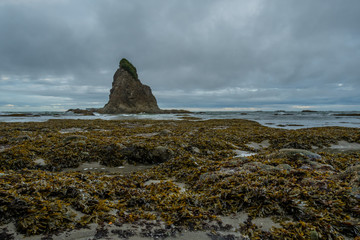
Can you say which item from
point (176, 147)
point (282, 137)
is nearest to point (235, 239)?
point (176, 147)

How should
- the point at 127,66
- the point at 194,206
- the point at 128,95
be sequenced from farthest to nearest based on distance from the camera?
the point at 127,66, the point at 128,95, the point at 194,206

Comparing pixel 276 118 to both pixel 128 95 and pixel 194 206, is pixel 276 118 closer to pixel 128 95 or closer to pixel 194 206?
pixel 194 206

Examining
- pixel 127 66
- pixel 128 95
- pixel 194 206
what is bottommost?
pixel 194 206

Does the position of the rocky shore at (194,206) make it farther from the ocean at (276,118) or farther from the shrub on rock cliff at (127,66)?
the shrub on rock cliff at (127,66)

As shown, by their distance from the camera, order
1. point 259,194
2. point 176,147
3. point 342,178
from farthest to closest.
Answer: point 176,147 < point 342,178 < point 259,194

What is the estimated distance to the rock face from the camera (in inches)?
1943

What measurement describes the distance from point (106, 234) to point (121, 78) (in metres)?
54.1

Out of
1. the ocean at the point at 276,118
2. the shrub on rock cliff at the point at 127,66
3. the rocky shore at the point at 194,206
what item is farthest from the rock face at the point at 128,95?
the rocky shore at the point at 194,206

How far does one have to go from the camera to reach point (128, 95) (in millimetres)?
51062

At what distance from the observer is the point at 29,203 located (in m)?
2.07

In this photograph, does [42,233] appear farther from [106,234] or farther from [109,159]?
[109,159]

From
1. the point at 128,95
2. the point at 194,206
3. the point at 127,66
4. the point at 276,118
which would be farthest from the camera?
the point at 127,66

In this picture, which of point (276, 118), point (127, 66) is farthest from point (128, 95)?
Result: point (276, 118)

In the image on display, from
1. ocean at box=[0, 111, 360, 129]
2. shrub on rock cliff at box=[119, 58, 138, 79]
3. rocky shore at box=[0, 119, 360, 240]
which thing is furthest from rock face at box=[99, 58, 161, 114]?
rocky shore at box=[0, 119, 360, 240]
